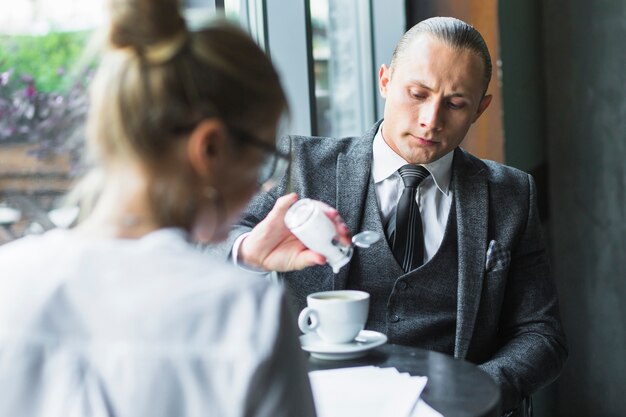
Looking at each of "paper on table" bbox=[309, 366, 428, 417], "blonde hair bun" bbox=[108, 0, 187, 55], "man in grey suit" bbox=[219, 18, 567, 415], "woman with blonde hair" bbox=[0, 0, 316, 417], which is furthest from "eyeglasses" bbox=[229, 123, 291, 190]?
"man in grey suit" bbox=[219, 18, 567, 415]

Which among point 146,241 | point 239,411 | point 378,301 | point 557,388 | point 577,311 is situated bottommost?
point 557,388

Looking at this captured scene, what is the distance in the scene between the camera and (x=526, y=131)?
3051 mm

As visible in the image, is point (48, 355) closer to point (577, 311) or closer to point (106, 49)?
point (106, 49)

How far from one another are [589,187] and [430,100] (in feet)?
4.95

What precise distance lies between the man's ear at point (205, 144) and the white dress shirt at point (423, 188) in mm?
1112

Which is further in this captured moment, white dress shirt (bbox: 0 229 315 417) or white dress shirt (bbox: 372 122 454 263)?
white dress shirt (bbox: 372 122 454 263)

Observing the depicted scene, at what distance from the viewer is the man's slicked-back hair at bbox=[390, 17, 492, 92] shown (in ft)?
6.06

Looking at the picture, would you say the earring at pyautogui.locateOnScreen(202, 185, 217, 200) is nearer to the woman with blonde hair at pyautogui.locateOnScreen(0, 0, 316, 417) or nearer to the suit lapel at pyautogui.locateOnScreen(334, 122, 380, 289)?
the woman with blonde hair at pyautogui.locateOnScreen(0, 0, 316, 417)

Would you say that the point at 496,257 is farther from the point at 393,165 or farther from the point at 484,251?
the point at 393,165

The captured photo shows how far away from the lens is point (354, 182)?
187cm

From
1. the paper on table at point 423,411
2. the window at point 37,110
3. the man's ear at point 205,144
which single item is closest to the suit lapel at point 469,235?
the paper on table at point 423,411

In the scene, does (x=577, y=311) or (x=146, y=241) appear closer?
(x=146, y=241)

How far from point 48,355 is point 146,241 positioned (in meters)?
0.13

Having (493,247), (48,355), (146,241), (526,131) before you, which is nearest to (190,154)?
(146,241)
